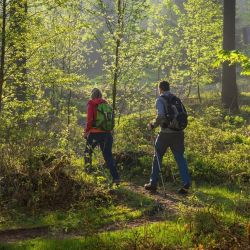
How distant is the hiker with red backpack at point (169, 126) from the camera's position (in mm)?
9312

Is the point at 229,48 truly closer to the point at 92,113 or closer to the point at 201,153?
the point at 201,153

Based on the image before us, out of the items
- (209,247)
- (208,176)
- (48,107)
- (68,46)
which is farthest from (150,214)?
(68,46)

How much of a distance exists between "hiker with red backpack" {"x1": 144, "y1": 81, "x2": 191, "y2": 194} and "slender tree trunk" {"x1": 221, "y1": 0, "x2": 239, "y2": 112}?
34.8ft

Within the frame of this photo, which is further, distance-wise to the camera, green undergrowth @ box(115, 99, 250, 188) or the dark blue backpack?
green undergrowth @ box(115, 99, 250, 188)

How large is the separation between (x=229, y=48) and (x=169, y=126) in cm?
A: 1159

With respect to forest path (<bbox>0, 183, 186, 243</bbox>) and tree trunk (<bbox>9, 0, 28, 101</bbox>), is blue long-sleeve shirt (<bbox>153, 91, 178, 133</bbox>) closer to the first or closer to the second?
forest path (<bbox>0, 183, 186, 243</bbox>)

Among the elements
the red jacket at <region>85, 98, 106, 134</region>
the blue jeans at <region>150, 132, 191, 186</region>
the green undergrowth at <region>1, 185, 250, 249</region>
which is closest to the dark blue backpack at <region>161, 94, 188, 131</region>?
the blue jeans at <region>150, 132, 191, 186</region>

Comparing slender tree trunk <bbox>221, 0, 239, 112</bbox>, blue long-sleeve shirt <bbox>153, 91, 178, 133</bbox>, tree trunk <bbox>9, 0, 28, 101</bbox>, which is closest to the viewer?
blue long-sleeve shirt <bbox>153, 91, 178, 133</bbox>

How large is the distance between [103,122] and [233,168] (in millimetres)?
3643

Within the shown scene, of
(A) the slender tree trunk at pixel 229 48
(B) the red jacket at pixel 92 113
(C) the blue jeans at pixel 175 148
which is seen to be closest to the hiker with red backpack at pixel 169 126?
(C) the blue jeans at pixel 175 148

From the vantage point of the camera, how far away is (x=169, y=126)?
9.36 m

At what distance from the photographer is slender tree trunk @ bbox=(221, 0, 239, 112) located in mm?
19703

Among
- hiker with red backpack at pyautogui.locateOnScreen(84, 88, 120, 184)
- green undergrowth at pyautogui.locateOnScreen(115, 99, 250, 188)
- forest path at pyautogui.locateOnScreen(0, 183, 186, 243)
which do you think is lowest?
forest path at pyautogui.locateOnScreen(0, 183, 186, 243)

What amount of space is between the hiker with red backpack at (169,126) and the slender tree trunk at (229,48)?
10609 millimetres
